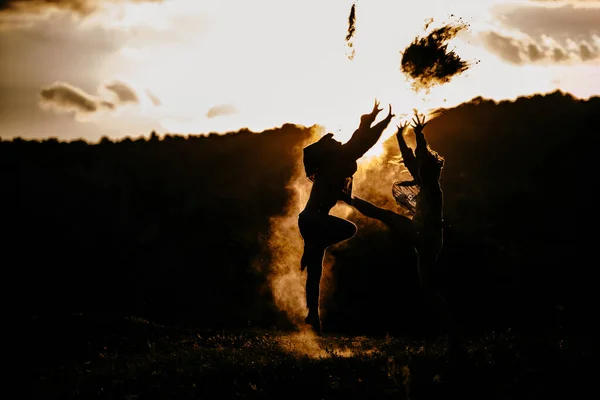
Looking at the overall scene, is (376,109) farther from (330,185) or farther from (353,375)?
(353,375)

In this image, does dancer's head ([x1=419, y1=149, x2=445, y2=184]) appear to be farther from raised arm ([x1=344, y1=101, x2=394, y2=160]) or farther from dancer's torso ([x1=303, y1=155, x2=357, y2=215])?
dancer's torso ([x1=303, y1=155, x2=357, y2=215])

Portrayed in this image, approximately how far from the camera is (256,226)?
45125mm

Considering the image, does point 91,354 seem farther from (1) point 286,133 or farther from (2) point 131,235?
(1) point 286,133

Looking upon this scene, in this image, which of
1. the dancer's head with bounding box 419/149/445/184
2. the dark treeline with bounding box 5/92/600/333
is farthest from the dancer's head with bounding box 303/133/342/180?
the dark treeline with bounding box 5/92/600/333

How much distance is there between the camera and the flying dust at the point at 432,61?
10.8 meters

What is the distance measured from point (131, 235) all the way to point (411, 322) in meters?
28.5

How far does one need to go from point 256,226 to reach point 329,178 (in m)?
34.5

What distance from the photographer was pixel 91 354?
1340cm

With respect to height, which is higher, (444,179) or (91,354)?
(444,179)

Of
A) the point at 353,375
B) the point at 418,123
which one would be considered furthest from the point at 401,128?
the point at 353,375

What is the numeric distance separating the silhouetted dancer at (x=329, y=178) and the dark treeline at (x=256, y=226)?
1329cm

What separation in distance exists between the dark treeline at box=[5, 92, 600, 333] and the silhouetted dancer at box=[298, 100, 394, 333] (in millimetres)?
13289

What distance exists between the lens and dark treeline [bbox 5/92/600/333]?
35.4m

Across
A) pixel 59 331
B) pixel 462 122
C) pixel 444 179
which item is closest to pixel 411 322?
pixel 444 179
